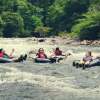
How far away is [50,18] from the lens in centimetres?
11156

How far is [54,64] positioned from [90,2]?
59114 millimetres

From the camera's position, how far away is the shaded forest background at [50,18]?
7922 centimetres

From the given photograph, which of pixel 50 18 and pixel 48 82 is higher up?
pixel 50 18

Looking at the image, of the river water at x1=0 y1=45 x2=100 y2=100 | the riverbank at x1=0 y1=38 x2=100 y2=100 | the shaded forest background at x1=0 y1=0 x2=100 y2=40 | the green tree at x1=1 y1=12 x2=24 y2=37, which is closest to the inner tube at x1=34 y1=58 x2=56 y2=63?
the riverbank at x1=0 y1=38 x2=100 y2=100

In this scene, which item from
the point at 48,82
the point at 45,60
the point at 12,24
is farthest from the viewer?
the point at 12,24

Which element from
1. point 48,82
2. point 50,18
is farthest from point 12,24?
point 48,82

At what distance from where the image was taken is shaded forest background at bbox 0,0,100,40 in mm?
79219

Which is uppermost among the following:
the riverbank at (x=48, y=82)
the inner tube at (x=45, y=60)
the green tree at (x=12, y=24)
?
the green tree at (x=12, y=24)

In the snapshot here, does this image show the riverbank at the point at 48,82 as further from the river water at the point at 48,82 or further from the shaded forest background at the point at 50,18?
the shaded forest background at the point at 50,18

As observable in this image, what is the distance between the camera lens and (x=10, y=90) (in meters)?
25.7

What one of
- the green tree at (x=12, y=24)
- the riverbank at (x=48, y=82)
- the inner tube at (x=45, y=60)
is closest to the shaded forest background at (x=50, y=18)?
the green tree at (x=12, y=24)

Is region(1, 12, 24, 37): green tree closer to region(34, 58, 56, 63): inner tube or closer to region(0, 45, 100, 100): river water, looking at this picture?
region(34, 58, 56, 63): inner tube

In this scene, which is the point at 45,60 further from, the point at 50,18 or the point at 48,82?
the point at 50,18

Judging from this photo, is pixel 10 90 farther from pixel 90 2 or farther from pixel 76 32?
pixel 90 2
